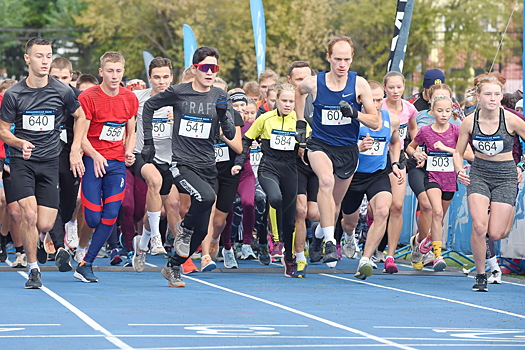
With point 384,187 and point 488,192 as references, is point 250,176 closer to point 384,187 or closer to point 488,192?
point 384,187

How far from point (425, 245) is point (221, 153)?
2.51 m

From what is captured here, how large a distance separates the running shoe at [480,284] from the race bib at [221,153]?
3.43 metres

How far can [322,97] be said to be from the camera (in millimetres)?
11516

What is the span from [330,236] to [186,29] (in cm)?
1310

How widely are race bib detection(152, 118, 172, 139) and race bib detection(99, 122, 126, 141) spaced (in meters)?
1.75

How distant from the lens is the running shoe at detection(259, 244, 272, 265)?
14031 mm

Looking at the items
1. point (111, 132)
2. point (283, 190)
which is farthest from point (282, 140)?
point (111, 132)

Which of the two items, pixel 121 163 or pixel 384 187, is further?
pixel 384 187

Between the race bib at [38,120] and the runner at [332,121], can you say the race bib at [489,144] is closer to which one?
the runner at [332,121]

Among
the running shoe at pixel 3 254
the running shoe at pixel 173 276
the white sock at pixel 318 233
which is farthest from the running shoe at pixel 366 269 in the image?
the running shoe at pixel 3 254

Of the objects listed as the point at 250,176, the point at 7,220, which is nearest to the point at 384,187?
the point at 250,176

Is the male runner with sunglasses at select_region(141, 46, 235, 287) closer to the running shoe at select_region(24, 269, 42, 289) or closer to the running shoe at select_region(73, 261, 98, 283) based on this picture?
the running shoe at select_region(73, 261, 98, 283)

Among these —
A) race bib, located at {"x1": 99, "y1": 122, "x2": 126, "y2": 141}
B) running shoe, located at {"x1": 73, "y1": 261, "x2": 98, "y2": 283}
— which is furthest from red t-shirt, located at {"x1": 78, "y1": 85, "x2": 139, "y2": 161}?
running shoe, located at {"x1": 73, "y1": 261, "x2": 98, "y2": 283}

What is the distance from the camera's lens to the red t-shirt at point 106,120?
37.7 ft
